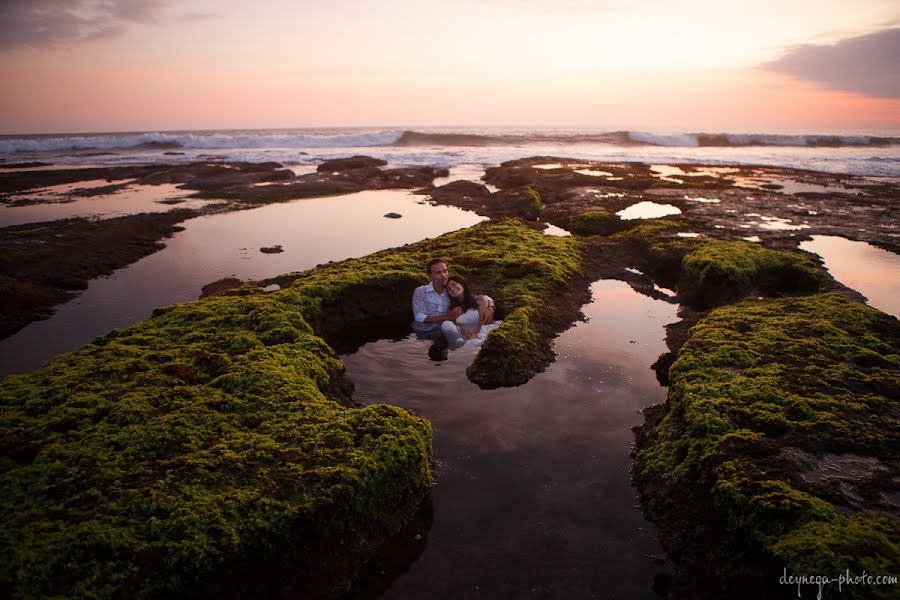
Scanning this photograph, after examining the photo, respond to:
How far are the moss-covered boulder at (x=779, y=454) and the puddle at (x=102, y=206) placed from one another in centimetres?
2548

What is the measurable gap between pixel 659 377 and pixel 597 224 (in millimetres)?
12553

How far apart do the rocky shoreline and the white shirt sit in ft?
4.04

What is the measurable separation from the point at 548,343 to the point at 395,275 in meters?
4.19

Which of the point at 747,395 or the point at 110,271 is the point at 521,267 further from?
the point at 110,271

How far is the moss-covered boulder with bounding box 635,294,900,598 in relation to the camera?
14.6ft

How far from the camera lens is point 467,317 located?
1101 cm

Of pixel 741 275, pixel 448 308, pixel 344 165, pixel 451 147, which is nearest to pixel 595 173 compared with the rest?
pixel 344 165

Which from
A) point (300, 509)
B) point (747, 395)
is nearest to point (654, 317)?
point (747, 395)

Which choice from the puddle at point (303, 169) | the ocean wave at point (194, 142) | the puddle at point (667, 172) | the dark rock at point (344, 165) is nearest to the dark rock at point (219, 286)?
the puddle at point (667, 172)

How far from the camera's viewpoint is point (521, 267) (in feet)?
43.1

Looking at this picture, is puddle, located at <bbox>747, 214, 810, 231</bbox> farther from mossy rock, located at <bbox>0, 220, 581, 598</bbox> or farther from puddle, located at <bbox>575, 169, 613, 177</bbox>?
puddle, located at <bbox>575, 169, 613, 177</bbox>

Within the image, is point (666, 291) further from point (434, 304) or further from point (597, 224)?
point (597, 224)

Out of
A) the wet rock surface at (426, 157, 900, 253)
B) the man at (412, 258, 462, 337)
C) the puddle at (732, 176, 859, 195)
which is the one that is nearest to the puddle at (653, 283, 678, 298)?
the wet rock surface at (426, 157, 900, 253)

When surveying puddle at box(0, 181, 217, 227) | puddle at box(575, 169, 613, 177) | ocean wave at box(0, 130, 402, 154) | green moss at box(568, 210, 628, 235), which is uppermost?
ocean wave at box(0, 130, 402, 154)
